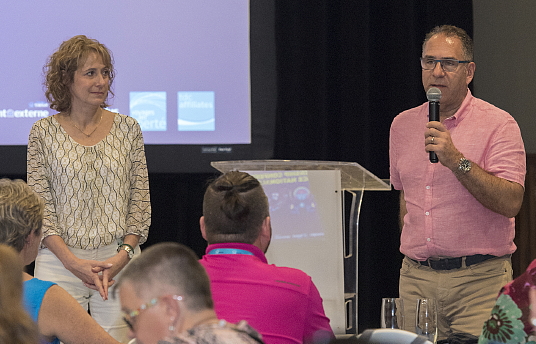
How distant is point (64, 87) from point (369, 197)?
94.6 inches

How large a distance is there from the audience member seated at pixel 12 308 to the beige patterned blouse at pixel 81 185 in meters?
1.63

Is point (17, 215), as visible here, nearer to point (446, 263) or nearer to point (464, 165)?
point (464, 165)

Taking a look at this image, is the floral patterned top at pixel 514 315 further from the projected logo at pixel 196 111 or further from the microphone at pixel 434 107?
the projected logo at pixel 196 111

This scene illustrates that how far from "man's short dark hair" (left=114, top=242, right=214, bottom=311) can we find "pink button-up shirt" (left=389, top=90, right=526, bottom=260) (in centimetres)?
175

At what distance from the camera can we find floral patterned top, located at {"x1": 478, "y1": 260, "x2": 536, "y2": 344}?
1.58 metres

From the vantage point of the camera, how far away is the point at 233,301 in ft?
5.85

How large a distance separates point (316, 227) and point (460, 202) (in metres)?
0.76

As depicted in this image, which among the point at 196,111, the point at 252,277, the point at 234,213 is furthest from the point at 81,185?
the point at 196,111

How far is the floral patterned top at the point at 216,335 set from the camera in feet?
4.10

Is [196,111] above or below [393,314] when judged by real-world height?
above

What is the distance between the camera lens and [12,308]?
128 centimetres

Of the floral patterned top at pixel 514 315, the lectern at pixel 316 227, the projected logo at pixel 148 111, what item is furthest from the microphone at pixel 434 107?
the projected logo at pixel 148 111

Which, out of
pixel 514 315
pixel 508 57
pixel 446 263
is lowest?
pixel 446 263

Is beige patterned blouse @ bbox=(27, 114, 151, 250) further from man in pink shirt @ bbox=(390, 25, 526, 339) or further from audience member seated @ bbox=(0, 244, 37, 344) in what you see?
audience member seated @ bbox=(0, 244, 37, 344)
